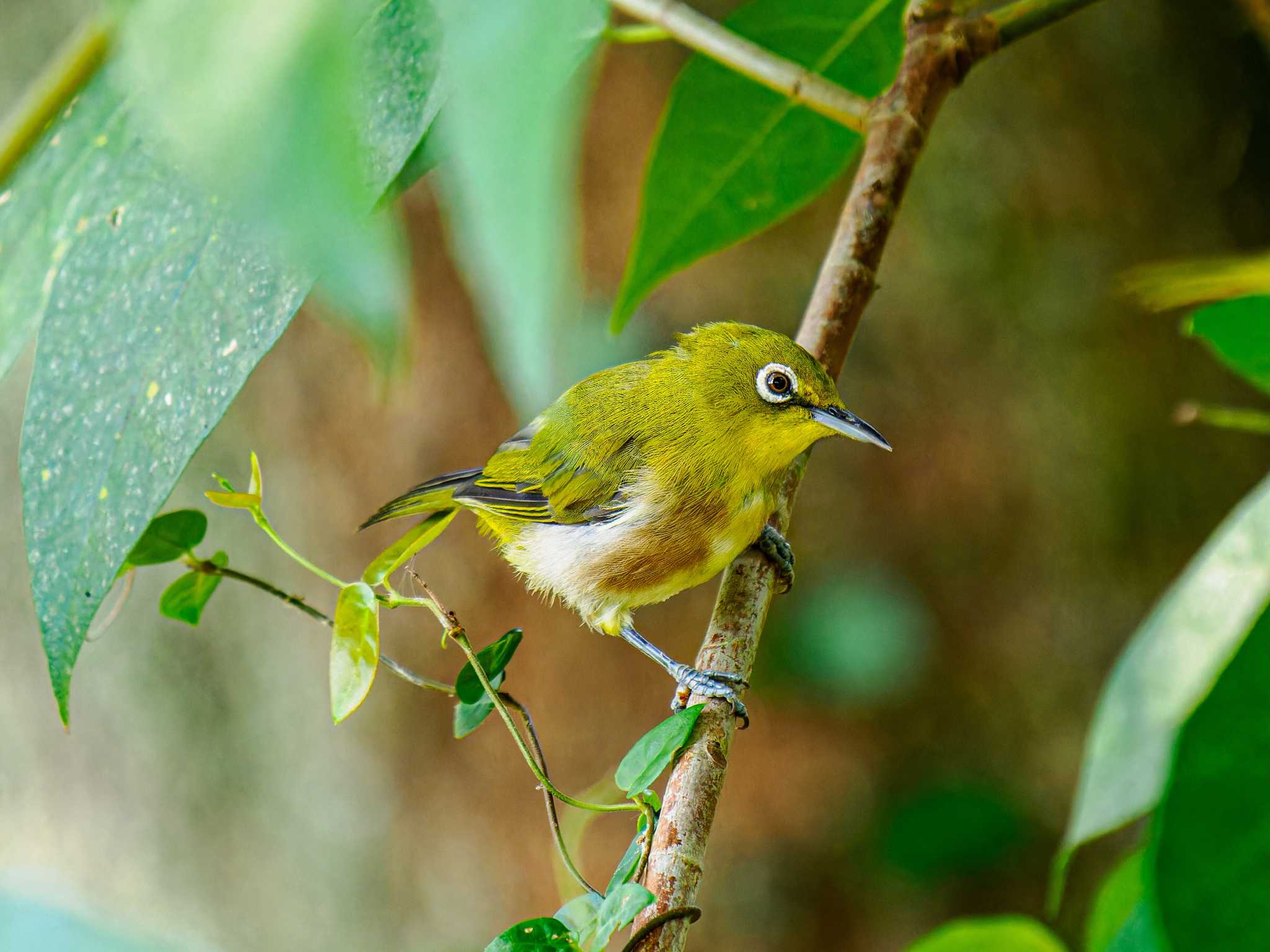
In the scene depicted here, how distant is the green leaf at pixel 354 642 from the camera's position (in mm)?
876

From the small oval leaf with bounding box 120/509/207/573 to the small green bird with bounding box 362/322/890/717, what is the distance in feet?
1.33

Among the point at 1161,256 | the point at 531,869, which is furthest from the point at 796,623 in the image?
the point at 1161,256

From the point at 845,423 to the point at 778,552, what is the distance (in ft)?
0.66

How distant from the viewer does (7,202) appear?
1.01 metres

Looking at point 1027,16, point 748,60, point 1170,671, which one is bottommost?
point 1170,671

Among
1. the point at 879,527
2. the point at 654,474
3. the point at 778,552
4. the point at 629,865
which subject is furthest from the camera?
the point at 879,527

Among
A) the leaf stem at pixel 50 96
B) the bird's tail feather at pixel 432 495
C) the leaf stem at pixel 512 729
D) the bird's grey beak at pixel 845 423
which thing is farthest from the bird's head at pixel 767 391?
the leaf stem at pixel 50 96

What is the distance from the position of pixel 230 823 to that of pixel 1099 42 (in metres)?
3.51

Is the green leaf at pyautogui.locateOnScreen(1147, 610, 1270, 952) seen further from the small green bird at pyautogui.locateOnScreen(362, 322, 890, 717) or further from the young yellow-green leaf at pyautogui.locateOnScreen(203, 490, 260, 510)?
the young yellow-green leaf at pyautogui.locateOnScreen(203, 490, 260, 510)

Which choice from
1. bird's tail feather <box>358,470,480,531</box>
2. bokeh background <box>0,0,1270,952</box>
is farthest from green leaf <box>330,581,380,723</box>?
bokeh background <box>0,0,1270,952</box>

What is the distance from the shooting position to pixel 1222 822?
0.77 meters

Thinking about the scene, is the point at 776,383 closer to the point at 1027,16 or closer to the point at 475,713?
the point at 1027,16

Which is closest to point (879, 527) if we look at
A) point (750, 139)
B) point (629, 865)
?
point (750, 139)

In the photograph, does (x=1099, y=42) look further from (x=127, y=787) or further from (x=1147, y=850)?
(x=127, y=787)
